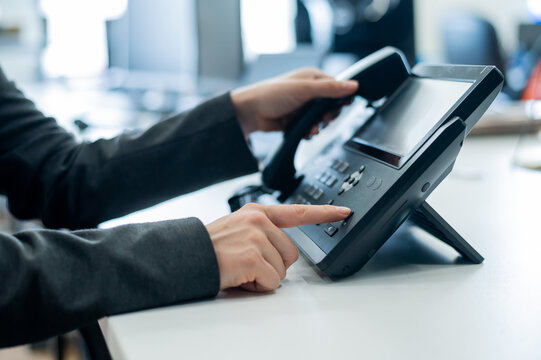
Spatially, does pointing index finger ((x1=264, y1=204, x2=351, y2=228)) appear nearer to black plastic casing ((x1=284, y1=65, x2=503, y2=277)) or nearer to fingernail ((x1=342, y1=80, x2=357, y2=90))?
black plastic casing ((x1=284, y1=65, x2=503, y2=277))

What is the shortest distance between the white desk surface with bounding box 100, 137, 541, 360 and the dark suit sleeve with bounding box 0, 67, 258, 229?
0.29 metres

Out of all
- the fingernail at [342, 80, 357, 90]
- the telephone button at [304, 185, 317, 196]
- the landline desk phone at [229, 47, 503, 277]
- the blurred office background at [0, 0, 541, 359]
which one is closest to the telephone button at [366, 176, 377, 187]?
the landline desk phone at [229, 47, 503, 277]

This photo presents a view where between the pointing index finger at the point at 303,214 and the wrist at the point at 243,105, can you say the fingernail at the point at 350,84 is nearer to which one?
the wrist at the point at 243,105

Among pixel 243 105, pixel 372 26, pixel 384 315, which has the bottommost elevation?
pixel 384 315

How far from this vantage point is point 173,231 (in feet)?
1.58

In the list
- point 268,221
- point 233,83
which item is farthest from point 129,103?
point 268,221

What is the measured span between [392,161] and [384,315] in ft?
0.50

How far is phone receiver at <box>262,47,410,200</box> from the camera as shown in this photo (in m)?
0.68

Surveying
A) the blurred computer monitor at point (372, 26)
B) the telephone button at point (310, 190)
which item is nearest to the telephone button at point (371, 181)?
the telephone button at point (310, 190)

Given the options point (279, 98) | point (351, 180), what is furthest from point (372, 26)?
point (351, 180)

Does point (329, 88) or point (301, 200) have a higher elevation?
point (329, 88)

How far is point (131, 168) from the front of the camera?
31.0 inches

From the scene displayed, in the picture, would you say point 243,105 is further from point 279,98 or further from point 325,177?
point 325,177

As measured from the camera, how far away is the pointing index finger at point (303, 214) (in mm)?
512
